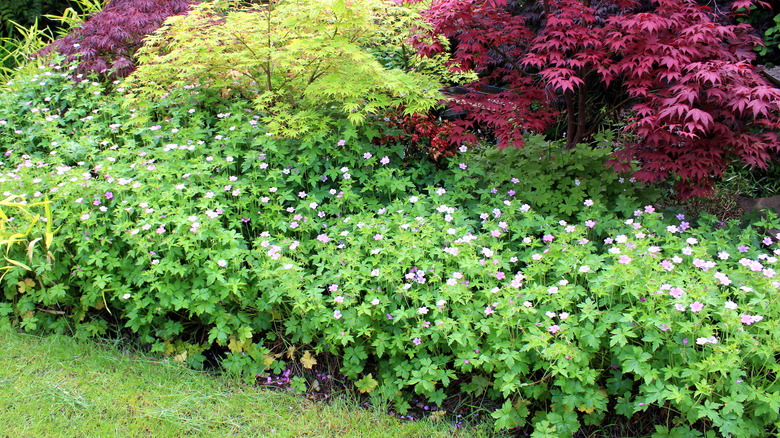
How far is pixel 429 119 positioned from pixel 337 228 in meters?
1.52

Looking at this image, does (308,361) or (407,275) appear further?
(308,361)

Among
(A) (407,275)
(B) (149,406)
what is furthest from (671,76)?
(B) (149,406)

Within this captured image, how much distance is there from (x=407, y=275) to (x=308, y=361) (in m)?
0.73

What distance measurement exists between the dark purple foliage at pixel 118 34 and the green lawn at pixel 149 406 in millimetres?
3231

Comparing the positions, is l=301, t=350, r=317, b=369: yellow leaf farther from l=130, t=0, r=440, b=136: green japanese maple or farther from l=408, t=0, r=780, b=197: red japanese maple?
l=408, t=0, r=780, b=197: red japanese maple

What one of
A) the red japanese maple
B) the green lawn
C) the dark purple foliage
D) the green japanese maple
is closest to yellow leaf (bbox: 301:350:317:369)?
the green lawn

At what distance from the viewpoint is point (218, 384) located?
2775 millimetres

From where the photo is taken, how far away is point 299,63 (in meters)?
3.97

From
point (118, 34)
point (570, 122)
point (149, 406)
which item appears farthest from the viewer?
point (118, 34)

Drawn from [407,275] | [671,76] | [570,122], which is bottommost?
[407,275]

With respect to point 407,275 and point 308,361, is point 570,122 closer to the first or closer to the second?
point 407,275

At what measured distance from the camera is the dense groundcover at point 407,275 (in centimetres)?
235

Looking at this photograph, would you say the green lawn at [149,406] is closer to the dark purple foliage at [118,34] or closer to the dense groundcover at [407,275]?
the dense groundcover at [407,275]

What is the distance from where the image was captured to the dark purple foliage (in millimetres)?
5047
